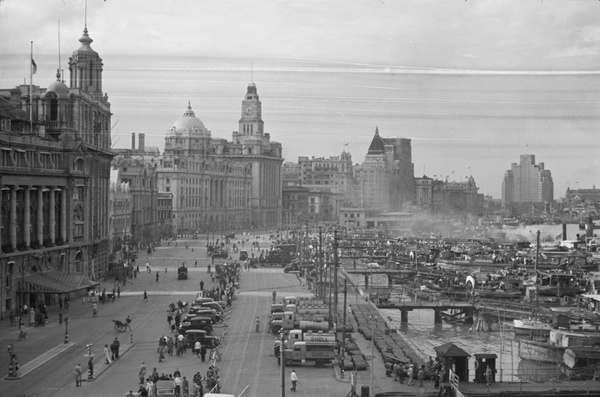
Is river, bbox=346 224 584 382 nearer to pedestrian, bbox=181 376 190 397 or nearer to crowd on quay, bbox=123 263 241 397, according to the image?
crowd on quay, bbox=123 263 241 397

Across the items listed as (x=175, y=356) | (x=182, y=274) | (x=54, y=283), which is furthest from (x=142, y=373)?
(x=182, y=274)

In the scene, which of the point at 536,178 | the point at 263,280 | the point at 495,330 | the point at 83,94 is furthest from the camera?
the point at 536,178

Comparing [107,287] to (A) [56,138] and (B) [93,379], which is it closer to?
(A) [56,138]

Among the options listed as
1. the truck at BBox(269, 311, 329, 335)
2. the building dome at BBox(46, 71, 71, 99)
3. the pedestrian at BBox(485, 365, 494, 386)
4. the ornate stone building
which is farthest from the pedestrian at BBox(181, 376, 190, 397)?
the building dome at BBox(46, 71, 71, 99)

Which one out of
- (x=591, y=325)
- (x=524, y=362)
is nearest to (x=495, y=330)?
(x=591, y=325)

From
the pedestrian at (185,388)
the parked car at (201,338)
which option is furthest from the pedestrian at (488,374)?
the parked car at (201,338)

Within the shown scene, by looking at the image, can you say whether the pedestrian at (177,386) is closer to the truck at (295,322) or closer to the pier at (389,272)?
the truck at (295,322)
